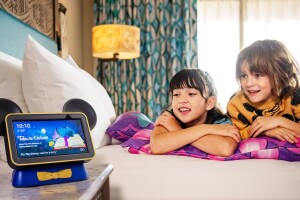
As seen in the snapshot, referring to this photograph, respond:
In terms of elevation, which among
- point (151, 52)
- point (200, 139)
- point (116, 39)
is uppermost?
point (116, 39)

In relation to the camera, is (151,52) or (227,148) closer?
(227,148)

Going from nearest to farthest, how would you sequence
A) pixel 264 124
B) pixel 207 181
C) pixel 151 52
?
pixel 207 181
pixel 264 124
pixel 151 52

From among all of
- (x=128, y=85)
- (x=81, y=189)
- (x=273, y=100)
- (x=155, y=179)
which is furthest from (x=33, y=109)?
(x=128, y=85)

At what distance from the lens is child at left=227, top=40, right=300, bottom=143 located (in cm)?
123

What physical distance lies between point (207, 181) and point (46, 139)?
59cm

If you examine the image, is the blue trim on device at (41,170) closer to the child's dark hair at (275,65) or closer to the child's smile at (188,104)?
the child's smile at (188,104)

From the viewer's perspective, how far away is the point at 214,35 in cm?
413

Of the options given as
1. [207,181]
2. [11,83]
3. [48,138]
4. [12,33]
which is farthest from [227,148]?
[12,33]

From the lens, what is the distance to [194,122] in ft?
4.72

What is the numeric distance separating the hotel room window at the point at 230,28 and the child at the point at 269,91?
2775 millimetres

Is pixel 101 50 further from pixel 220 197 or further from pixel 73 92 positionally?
pixel 220 197

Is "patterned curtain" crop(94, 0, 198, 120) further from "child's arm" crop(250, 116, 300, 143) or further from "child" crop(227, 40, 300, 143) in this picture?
"child's arm" crop(250, 116, 300, 143)

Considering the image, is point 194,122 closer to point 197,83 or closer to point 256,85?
point 197,83

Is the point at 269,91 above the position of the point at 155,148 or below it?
above
